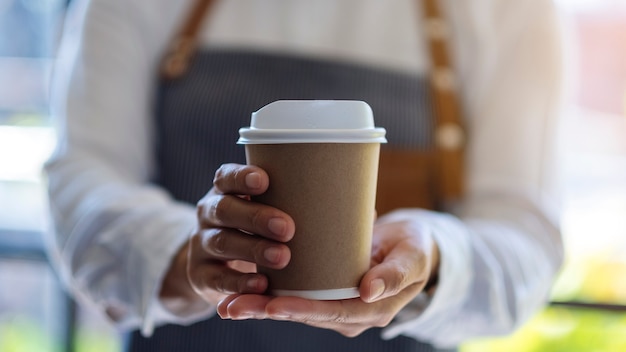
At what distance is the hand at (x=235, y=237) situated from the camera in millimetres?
453

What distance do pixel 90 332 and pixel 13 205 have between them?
0.28 meters

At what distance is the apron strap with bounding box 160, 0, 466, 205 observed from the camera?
83 centimetres

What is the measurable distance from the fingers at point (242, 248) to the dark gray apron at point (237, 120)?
0.27 m

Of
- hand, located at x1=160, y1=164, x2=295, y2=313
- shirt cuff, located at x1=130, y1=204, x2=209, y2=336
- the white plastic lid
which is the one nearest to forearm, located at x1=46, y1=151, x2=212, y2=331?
shirt cuff, located at x1=130, y1=204, x2=209, y2=336

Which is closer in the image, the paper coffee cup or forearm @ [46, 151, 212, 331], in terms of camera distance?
the paper coffee cup

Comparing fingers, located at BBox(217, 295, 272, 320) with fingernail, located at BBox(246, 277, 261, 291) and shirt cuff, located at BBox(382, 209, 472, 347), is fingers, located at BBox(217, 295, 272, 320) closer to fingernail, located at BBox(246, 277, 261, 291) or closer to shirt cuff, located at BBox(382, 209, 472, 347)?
fingernail, located at BBox(246, 277, 261, 291)

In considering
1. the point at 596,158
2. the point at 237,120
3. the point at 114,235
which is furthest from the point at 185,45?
the point at 596,158

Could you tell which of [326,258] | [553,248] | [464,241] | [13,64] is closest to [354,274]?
[326,258]

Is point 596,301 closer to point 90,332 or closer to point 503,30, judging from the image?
point 503,30

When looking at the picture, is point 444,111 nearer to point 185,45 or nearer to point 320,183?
point 185,45

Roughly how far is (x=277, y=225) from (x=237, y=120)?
34 centimetres

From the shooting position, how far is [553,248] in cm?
78

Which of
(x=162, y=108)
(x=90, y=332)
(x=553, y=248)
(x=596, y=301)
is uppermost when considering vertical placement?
(x=162, y=108)

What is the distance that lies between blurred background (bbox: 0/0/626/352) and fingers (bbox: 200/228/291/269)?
56 cm
